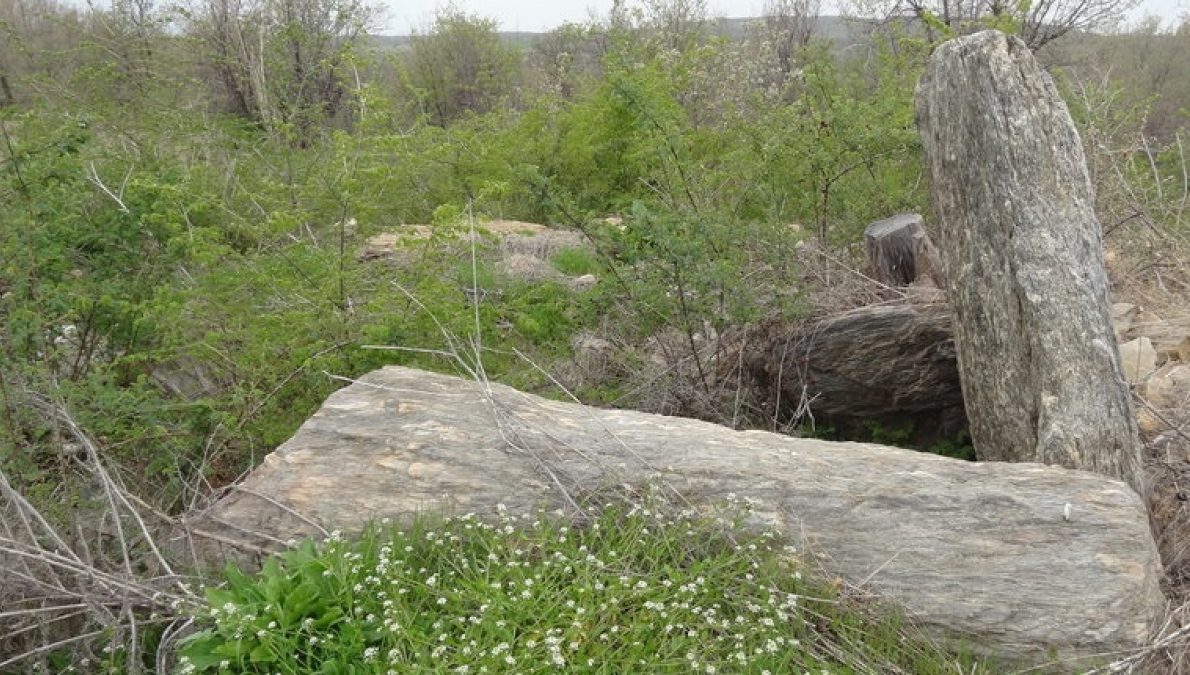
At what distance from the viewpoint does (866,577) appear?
10.7ft

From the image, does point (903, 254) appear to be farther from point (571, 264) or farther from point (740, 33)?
point (740, 33)

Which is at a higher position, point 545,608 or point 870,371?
point 545,608

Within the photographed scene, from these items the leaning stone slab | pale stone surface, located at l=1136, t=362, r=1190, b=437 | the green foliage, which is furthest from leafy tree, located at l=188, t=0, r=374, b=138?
pale stone surface, located at l=1136, t=362, r=1190, b=437

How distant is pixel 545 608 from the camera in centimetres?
298

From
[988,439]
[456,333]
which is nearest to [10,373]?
[456,333]

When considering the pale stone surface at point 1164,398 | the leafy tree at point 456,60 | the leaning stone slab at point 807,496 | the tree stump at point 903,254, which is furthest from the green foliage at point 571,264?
the leafy tree at point 456,60

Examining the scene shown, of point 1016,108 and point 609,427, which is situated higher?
point 1016,108

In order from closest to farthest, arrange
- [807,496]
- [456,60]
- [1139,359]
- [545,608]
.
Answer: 1. [545,608]
2. [807,496]
3. [1139,359]
4. [456,60]

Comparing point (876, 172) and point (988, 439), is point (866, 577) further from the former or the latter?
point (876, 172)

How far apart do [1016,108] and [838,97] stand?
9.45 ft

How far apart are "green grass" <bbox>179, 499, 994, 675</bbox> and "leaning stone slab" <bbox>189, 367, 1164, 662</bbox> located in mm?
149

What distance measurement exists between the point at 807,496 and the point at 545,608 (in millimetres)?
1058

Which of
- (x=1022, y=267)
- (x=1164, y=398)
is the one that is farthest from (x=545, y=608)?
(x=1164, y=398)

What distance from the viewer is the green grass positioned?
281cm
